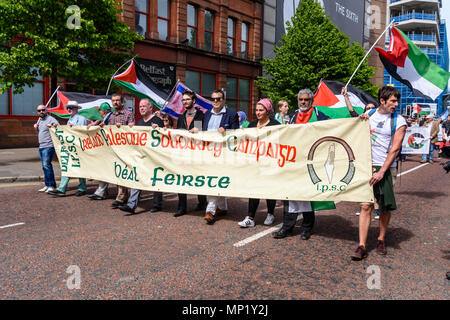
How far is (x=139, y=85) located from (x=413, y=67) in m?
5.58

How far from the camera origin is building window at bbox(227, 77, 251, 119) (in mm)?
27239

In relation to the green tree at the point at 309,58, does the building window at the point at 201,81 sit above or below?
below

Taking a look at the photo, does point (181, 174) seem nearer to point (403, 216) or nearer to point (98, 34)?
point (403, 216)

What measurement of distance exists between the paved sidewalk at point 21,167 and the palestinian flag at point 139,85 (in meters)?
3.61

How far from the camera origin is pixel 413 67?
19.7 ft

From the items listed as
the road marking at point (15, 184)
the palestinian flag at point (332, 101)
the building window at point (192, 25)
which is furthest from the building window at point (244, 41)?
the road marking at point (15, 184)

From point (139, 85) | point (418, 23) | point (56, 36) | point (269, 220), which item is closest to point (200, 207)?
point (269, 220)

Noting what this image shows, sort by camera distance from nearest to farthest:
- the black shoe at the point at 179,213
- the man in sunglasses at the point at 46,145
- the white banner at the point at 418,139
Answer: the black shoe at the point at 179,213, the man in sunglasses at the point at 46,145, the white banner at the point at 418,139

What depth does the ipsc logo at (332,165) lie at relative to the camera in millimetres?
4910

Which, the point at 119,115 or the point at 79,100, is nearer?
the point at 119,115

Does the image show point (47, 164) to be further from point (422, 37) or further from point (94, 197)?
point (422, 37)

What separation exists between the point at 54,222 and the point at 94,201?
172 cm

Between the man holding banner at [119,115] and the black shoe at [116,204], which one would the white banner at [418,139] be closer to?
the man holding banner at [119,115]

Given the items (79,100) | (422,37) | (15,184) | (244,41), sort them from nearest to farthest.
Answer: (15,184) → (79,100) → (244,41) → (422,37)
